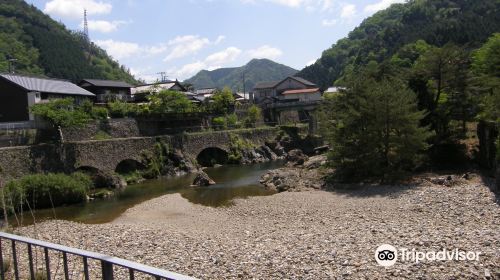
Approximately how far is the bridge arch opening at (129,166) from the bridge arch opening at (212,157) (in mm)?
9421

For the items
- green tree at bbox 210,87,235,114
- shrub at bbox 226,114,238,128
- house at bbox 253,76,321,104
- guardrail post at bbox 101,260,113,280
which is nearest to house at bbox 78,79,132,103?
green tree at bbox 210,87,235,114

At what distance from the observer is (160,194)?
109ft

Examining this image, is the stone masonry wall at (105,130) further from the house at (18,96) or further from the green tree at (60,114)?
the house at (18,96)

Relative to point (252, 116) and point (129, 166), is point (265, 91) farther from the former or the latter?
point (129, 166)

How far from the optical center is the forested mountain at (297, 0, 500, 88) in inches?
3123

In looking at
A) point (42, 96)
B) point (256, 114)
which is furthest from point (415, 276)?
point (256, 114)

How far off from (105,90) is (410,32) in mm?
77419

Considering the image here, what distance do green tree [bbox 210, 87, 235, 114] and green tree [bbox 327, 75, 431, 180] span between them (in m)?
30.9

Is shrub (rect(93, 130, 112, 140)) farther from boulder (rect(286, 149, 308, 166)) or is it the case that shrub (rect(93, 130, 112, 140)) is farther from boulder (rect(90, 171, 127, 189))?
boulder (rect(286, 149, 308, 166))

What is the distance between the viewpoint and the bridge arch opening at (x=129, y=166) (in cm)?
4239

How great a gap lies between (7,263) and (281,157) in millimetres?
51065

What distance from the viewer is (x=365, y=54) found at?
11212 centimetres

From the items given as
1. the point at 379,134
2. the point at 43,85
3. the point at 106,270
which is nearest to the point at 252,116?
the point at 43,85

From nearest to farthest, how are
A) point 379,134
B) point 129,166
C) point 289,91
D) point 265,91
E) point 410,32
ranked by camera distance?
1. point 379,134
2. point 129,166
3. point 289,91
4. point 265,91
5. point 410,32
